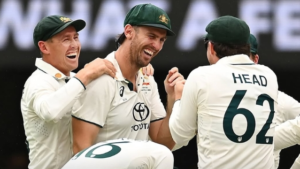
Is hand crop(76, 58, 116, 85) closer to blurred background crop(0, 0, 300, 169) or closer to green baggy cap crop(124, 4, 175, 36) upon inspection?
green baggy cap crop(124, 4, 175, 36)

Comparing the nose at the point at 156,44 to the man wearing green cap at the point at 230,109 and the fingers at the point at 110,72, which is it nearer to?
the fingers at the point at 110,72

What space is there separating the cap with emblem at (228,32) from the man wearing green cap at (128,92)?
1.24ft

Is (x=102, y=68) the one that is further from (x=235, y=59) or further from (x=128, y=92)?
(x=235, y=59)

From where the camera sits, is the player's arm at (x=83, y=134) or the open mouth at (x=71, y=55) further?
the open mouth at (x=71, y=55)

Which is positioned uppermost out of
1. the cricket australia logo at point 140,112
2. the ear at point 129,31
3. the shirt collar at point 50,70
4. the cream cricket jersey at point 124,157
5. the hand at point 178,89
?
the ear at point 129,31

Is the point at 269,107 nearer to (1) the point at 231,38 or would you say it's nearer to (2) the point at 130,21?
(1) the point at 231,38

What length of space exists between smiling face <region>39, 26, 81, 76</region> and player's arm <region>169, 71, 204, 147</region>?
889 mm

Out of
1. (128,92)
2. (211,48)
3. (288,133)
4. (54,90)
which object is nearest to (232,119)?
(211,48)

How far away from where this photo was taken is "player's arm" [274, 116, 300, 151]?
427 cm

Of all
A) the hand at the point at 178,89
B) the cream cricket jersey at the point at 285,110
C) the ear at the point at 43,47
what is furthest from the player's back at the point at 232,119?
the ear at the point at 43,47

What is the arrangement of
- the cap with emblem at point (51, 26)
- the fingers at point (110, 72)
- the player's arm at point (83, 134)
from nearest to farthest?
the player's arm at point (83, 134) < the fingers at point (110, 72) < the cap with emblem at point (51, 26)

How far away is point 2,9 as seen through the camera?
232 inches

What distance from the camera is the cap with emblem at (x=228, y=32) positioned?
395 centimetres

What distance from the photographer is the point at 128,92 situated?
4.28 meters
